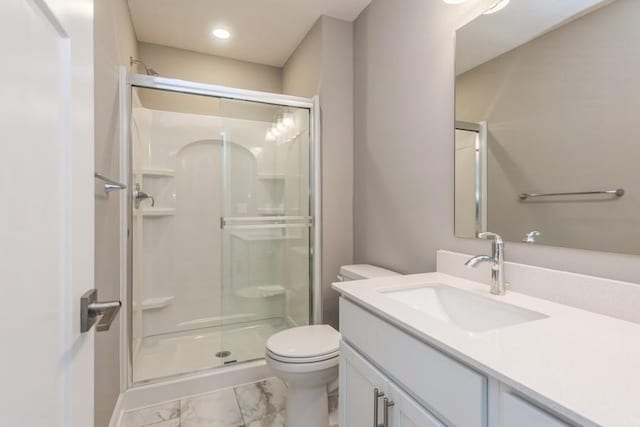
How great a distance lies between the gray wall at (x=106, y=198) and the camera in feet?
4.28

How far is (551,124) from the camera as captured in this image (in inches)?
42.9

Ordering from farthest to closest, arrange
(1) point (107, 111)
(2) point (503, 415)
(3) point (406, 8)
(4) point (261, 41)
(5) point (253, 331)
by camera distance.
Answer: (4) point (261, 41) < (5) point (253, 331) < (3) point (406, 8) < (1) point (107, 111) < (2) point (503, 415)

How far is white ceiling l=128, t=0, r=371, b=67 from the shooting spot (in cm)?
218

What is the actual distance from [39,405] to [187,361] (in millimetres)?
2042

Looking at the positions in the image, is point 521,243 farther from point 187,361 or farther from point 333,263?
point 187,361

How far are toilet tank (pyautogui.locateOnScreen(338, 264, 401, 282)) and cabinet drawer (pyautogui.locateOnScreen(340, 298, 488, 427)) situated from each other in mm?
748

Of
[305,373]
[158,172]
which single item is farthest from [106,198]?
[158,172]

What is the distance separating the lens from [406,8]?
1.78m

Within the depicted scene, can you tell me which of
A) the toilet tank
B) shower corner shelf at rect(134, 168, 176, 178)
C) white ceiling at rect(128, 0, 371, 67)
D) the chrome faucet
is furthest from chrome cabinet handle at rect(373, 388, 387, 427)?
shower corner shelf at rect(134, 168, 176, 178)

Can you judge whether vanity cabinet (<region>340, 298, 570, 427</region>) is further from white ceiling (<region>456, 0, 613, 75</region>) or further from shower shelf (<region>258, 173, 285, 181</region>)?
shower shelf (<region>258, 173, 285, 181</region>)

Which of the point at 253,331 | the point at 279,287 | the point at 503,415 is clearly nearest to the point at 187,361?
the point at 253,331

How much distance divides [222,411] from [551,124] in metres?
2.09

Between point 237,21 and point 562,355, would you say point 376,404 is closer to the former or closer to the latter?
point 562,355

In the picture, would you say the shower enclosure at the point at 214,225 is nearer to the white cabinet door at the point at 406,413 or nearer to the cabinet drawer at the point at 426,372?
the cabinet drawer at the point at 426,372
